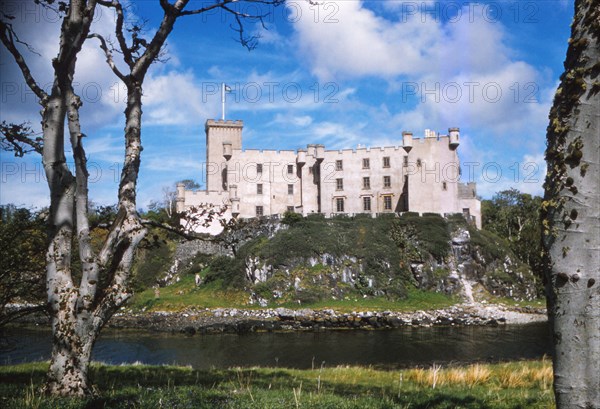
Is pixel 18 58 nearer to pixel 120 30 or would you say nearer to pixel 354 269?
pixel 120 30

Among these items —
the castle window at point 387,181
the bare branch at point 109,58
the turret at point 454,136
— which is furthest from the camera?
the castle window at point 387,181

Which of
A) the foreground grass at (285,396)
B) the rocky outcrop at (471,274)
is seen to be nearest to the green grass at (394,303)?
the rocky outcrop at (471,274)

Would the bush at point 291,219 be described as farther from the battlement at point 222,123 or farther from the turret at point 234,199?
the battlement at point 222,123

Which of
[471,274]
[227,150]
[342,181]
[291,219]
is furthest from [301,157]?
[471,274]

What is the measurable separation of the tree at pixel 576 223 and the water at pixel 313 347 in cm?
1960

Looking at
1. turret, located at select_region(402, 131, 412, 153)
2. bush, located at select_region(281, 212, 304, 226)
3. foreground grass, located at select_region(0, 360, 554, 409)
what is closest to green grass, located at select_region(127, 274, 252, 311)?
→ bush, located at select_region(281, 212, 304, 226)

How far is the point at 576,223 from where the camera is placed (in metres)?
4.33

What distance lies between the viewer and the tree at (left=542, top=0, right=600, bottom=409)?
4.23 metres

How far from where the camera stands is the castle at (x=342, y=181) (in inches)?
2453

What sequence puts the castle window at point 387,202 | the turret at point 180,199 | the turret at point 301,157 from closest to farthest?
the turret at point 180,199 < the castle window at point 387,202 < the turret at point 301,157

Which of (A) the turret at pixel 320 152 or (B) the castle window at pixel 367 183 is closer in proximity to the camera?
(B) the castle window at pixel 367 183

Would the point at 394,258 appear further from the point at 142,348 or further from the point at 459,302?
the point at 142,348

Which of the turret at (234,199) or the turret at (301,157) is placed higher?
the turret at (301,157)

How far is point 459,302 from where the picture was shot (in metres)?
50.1
